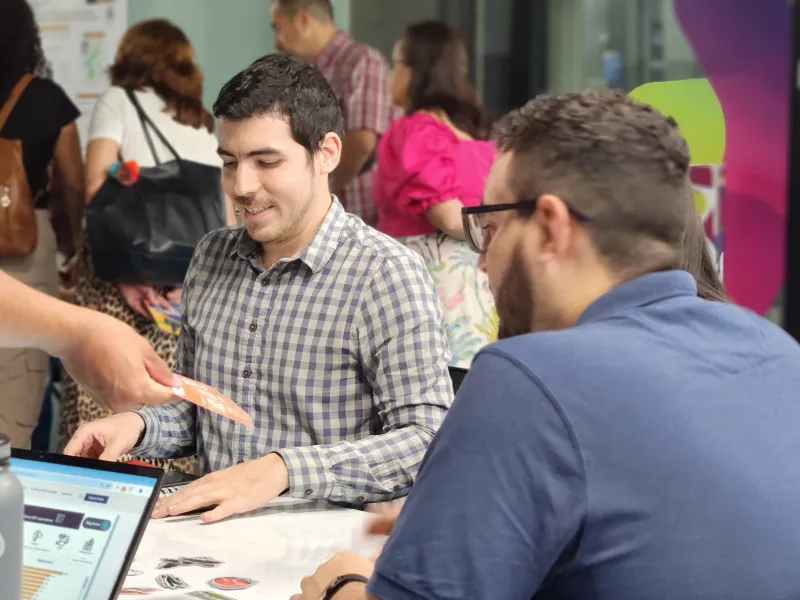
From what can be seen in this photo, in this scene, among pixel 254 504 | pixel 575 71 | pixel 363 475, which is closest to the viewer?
pixel 254 504

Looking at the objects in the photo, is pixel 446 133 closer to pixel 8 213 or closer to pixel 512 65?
pixel 512 65

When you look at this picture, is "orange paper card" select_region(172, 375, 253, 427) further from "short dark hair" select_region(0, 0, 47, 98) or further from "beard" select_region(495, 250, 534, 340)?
"short dark hair" select_region(0, 0, 47, 98)

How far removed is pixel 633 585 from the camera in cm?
103

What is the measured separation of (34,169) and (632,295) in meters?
2.77

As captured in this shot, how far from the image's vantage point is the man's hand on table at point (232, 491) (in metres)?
1.70

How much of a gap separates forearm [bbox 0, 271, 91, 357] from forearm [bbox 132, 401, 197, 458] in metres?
0.61

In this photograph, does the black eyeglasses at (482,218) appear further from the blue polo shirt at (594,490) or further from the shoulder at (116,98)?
the shoulder at (116,98)

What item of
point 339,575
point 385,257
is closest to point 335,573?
point 339,575

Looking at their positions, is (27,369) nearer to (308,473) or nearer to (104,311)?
(104,311)

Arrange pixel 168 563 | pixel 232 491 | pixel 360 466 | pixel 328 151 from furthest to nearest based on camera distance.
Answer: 1. pixel 328 151
2. pixel 360 466
3. pixel 232 491
4. pixel 168 563

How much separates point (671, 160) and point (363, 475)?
0.85 metres

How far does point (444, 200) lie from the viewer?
359cm

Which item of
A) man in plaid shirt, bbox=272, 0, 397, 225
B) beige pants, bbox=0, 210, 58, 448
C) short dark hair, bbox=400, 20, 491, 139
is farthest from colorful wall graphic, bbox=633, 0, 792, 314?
beige pants, bbox=0, 210, 58, 448

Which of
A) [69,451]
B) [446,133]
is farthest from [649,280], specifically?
[446,133]
